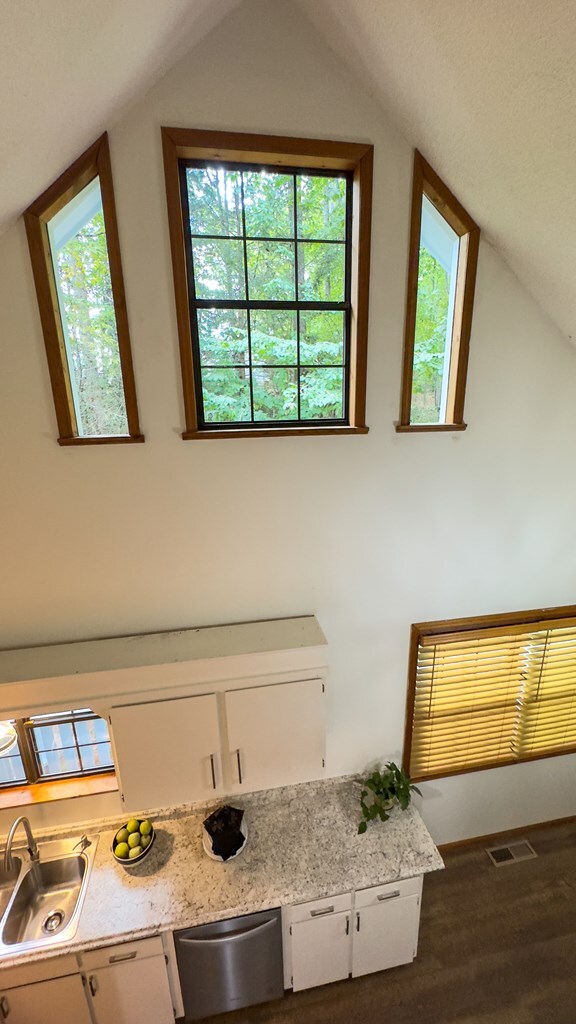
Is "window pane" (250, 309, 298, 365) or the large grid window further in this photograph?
the large grid window

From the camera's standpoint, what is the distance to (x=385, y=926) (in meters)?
2.67

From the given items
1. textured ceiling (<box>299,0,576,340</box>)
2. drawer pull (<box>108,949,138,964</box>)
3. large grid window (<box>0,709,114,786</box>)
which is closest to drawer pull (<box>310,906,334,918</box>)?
drawer pull (<box>108,949,138,964</box>)

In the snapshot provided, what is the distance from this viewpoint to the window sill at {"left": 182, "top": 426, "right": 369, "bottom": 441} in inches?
92.8

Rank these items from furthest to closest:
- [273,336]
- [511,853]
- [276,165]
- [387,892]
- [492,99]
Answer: [511,853], [387,892], [273,336], [276,165], [492,99]

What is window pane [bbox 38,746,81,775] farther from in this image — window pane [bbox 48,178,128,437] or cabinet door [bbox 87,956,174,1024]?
window pane [bbox 48,178,128,437]

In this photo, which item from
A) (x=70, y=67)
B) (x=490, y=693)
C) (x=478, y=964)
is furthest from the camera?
(x=490, y=693)

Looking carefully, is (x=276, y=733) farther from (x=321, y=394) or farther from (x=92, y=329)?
(x=92, y=329)

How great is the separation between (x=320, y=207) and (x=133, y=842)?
353 cm

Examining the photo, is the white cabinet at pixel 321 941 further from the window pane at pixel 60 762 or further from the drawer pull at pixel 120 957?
the window pane at pixel 60 762

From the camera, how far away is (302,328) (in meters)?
2.51

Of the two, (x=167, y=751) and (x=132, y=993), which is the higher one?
(x=167, y=751)

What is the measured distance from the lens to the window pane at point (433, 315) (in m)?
2.51

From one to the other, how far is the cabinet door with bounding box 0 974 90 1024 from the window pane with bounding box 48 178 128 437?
2696mm

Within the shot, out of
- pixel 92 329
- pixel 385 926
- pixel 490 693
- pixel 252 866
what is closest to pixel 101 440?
pixel 92 329
